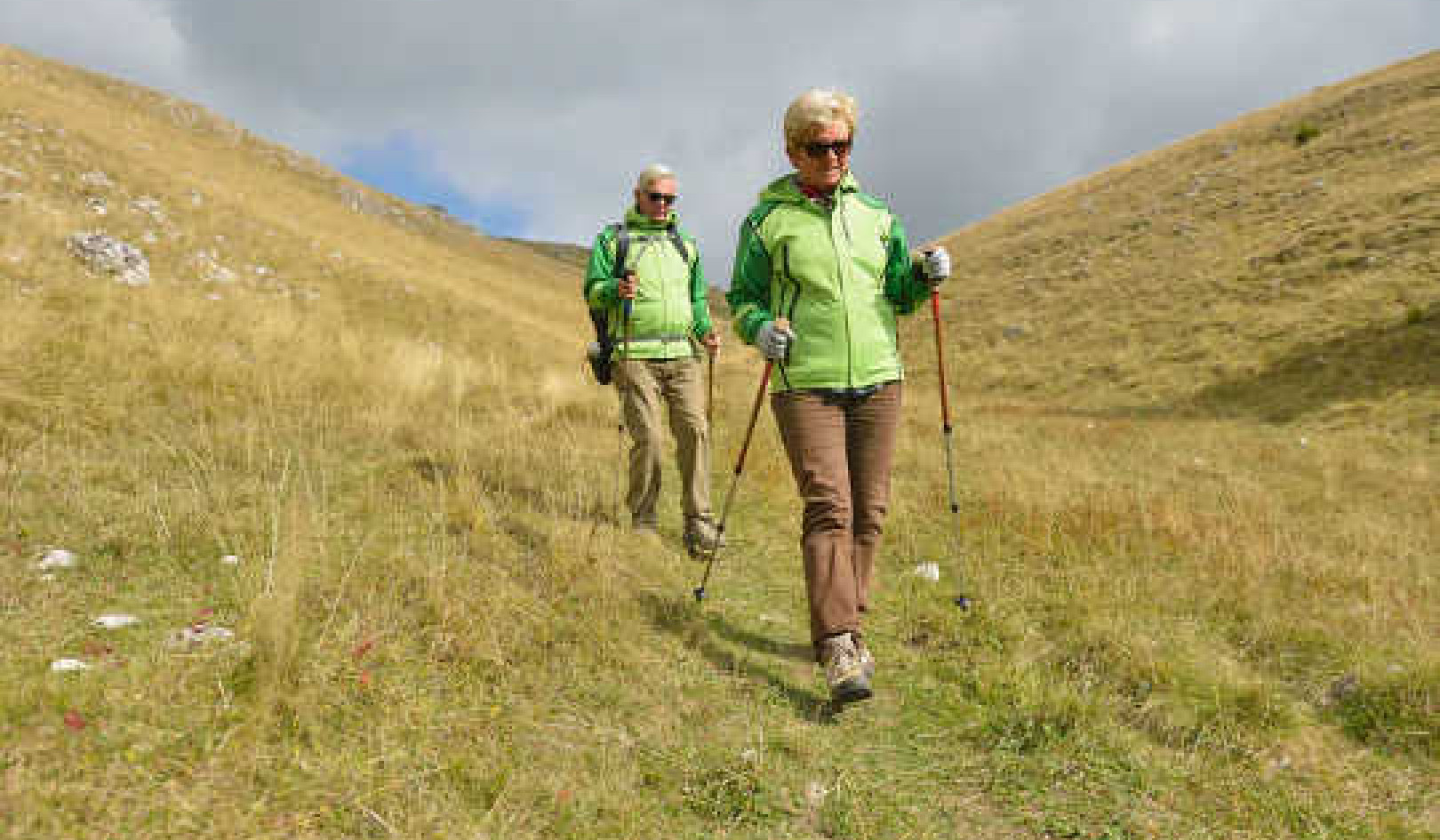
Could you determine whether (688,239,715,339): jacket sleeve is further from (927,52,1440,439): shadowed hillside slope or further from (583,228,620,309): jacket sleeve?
(927,52,1440,439): shadowed hillside slope

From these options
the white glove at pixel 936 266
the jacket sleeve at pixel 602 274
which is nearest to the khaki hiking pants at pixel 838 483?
the white glove at pixel 936 266

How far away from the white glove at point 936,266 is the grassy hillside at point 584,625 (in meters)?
1.98

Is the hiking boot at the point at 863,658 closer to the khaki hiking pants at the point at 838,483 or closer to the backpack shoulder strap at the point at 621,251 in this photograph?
the khaki hiking pants at the point at 838,483

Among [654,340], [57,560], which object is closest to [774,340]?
[654,340]

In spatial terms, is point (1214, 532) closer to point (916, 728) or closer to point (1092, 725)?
point (1092, 725)

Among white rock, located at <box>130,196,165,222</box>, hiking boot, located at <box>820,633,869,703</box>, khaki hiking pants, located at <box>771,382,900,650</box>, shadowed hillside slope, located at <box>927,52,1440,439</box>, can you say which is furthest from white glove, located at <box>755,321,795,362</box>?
white rock, located at <box>130,196,165,222</box>

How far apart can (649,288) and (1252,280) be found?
2393 centimetres

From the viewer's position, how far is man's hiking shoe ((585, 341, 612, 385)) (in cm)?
600

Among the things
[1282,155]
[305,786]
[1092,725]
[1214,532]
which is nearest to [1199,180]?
[1282,155]

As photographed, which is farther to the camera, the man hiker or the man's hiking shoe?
the man's hiking shoe

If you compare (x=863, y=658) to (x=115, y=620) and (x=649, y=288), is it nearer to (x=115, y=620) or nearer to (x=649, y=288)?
(x=115, y=620)

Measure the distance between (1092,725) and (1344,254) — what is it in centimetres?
2466

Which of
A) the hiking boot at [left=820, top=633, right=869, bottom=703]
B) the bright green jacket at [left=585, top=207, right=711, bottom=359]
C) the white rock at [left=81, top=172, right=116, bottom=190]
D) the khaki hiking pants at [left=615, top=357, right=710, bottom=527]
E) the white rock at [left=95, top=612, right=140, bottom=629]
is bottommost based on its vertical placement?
the hiking boot at [left=820, top=633, right=869, bottom=703]

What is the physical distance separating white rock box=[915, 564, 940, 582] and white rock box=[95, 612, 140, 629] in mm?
4527
